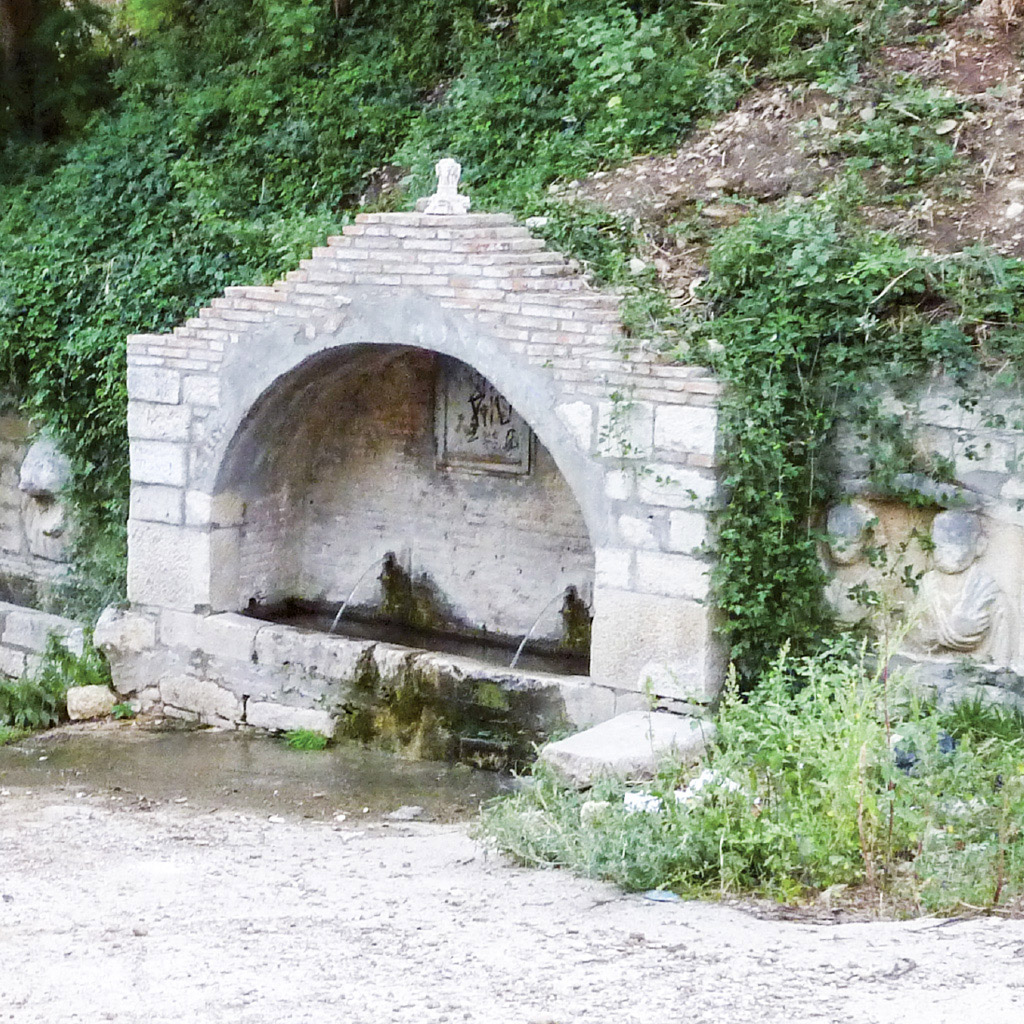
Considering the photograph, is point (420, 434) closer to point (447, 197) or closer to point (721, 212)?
point (447, 197)

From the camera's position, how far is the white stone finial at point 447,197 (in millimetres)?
7301

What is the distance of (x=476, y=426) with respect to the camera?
8.53 metres

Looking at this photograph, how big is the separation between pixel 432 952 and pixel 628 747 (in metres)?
2.11

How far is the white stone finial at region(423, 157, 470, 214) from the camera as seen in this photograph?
7301 millimetres

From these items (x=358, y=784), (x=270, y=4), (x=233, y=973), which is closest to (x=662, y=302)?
(x=358, y=784)

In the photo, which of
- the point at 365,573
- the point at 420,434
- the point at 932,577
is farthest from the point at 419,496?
the point at 932,577

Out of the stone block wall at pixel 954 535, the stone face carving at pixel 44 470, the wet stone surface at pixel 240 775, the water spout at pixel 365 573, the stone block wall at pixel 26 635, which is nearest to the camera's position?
the stone block wall at pixel 954 535

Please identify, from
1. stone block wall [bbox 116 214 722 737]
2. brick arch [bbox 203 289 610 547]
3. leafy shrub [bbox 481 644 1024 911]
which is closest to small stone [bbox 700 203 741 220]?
stone block wall [bbox 116 214 722 737]

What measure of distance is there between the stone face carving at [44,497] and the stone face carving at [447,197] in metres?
3.56

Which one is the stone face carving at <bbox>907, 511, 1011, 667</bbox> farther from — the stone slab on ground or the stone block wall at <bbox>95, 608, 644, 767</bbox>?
the stone block wall at <bbox>95, 608, 644, 767</bbox>

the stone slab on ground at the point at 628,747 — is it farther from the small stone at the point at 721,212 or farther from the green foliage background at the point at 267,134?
the small stone at the point at 721,212

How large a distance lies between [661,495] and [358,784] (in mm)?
2100

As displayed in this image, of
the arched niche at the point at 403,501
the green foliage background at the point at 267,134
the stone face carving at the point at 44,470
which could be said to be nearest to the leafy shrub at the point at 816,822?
the arched niche at the point at 403,501

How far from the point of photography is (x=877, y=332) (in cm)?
672
